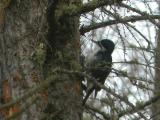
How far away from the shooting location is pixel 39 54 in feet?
11.6

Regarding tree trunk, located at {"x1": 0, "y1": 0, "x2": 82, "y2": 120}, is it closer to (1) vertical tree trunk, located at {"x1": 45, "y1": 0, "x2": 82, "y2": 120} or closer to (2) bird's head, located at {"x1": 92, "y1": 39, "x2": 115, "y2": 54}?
(1) vertical tree trunk, located at {"x1": 45, "y1": 0, "x2": 82, "y2": 120}

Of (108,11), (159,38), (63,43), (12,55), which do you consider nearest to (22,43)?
(12,55)

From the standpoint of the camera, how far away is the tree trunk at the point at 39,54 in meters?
3.51

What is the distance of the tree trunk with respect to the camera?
351cm

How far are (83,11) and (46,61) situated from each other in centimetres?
51

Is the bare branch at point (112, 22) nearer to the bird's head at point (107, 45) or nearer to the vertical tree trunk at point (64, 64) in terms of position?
the vertical tree trunk at point (64, 64)

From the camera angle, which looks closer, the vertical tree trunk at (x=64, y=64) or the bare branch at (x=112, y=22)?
the bare branch at (x=112, y=22)

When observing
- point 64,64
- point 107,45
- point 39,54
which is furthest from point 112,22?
point 107,45

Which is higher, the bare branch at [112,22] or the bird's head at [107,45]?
the bare branch at [112,22]

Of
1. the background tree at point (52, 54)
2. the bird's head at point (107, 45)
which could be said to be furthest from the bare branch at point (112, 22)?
the bird's head at point (107, 45)

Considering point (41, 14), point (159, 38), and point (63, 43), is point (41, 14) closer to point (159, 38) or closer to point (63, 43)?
point (63, 43)

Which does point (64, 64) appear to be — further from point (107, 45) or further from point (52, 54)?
point (107, 45)

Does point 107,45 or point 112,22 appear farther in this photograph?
point 107,45

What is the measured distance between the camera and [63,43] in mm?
3881
